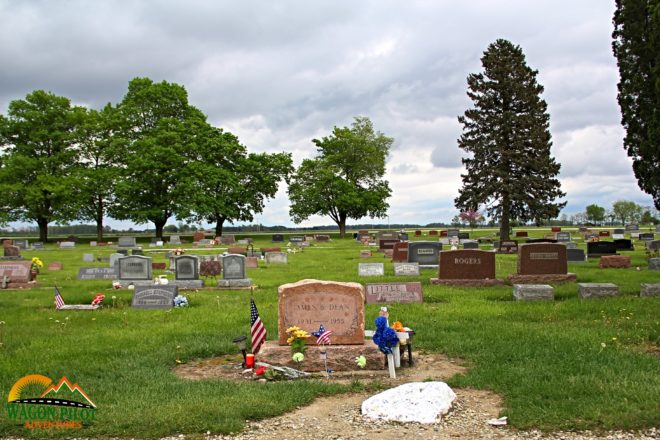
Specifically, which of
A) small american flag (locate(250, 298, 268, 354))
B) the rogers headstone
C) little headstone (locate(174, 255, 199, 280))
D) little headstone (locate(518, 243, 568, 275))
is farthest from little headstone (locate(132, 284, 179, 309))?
little headstone (locate(518, 243, 568, 275))

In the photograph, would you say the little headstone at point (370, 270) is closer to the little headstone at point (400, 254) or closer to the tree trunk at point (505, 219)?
the little headstone at point (400, 254)

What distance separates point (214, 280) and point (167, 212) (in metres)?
34.8

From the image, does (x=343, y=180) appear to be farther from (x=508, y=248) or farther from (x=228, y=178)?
(x=508, y=248)

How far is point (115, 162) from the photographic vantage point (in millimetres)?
54188

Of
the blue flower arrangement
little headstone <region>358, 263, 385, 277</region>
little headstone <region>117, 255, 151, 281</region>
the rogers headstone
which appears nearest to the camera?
the blue flower arrangement

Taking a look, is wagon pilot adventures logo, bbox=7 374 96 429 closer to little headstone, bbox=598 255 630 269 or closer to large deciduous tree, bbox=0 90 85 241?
little headstone, bbox=598 255 630 269

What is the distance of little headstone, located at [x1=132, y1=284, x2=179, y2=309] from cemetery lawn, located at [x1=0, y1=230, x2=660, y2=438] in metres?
0.44

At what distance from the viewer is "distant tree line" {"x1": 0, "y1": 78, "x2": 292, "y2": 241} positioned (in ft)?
163

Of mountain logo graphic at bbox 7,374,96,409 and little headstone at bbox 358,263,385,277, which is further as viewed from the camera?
little headstone at bbox 358,263,385,277

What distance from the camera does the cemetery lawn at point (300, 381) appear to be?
5953 millimetres

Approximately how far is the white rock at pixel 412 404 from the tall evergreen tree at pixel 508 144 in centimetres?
3454

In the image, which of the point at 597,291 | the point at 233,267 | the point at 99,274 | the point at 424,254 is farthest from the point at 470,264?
the point at 99,274

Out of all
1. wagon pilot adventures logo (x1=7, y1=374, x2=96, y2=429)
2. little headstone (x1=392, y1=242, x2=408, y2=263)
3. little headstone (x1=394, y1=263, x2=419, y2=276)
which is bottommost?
wagon pilot adventures logo (x1=7, y1=374, x2=96, y2=429)

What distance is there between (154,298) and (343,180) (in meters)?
47.2
